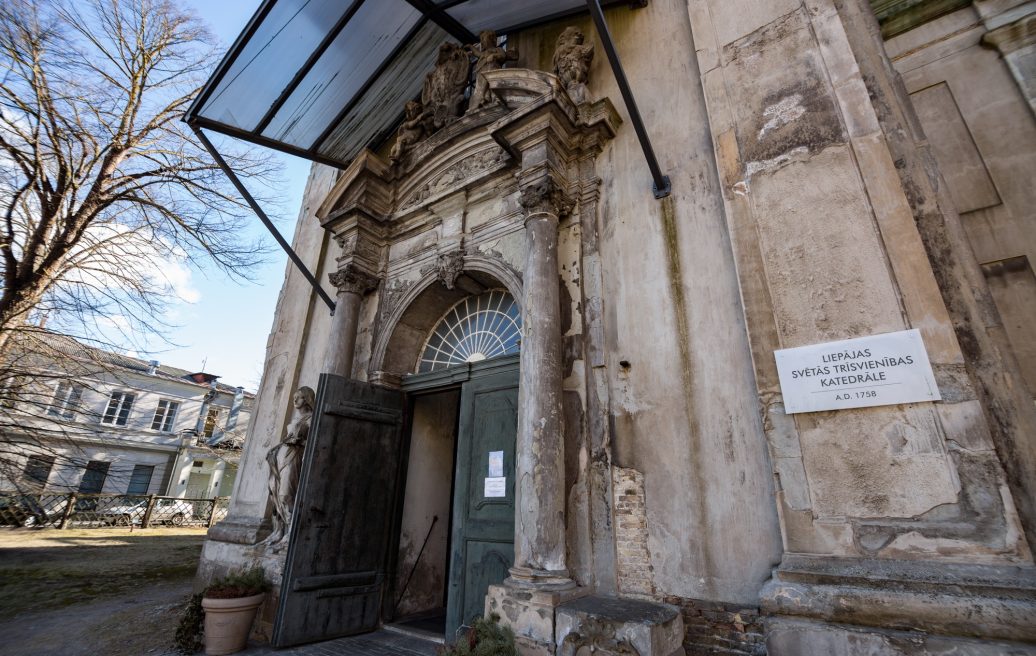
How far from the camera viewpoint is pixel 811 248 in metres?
3.16

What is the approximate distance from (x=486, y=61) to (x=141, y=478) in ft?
92.4

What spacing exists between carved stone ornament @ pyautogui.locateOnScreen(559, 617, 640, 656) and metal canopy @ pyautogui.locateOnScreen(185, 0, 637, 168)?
6423mm

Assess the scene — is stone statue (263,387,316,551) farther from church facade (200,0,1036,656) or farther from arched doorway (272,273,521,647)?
arched doorway (272,273,521,647)

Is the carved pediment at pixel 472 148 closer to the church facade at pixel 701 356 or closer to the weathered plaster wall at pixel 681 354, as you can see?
the church facade at pixel 701 356

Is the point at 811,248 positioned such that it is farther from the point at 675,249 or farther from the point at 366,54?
the point at 366,54

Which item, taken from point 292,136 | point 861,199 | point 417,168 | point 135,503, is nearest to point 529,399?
point 861,199

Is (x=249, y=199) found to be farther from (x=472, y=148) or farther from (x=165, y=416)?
(x=165, y=416)

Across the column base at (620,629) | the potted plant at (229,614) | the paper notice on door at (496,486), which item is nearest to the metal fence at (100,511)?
the potted plant at (229,614)

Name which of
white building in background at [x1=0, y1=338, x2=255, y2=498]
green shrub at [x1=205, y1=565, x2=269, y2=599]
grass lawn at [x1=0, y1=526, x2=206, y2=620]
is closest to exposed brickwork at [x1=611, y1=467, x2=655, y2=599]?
green shrub at [x1=205, y1=565, x2=269, y2=599]

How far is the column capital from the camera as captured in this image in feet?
15.4

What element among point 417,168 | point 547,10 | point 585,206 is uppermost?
point 547,10

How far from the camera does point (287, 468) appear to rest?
18.0 feet

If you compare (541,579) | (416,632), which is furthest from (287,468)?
(541,579)

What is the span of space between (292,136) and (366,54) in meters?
1.75
